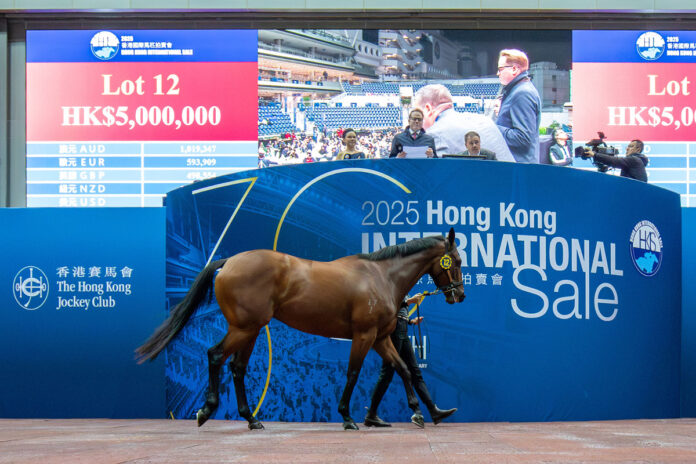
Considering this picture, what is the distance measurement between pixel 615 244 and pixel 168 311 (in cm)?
512

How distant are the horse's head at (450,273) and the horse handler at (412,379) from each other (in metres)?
0.43

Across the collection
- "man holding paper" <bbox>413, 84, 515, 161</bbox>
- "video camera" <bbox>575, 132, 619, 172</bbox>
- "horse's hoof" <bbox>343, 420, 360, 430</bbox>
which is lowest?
"horse's hoof" <bbox>343, 420, 360, 430</bbox>

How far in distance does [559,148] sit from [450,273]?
8.87m

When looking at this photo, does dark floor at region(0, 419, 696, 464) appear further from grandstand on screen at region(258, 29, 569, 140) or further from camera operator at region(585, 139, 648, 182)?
grandstand on screen at region(258, 29, 569, 140)

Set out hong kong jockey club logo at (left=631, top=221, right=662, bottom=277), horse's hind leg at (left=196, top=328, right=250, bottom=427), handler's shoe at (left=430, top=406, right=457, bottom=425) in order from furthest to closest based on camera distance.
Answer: hong kong jockey club logo at (left=631, top=221, right=662, bottom=277) < handler's shoe at (left=430, top=406, right=457, bottom=425) < horse's hind leg at (left=196, top=328, right=250, bottom=427)

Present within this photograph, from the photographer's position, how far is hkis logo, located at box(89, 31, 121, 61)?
17.0 metres

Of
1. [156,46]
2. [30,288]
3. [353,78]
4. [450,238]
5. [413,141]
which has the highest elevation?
[156,46]

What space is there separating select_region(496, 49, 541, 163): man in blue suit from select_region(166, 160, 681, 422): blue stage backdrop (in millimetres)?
6929

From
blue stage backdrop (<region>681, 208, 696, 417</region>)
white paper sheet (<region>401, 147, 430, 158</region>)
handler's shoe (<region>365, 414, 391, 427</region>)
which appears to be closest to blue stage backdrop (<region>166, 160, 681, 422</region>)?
handler's shoe (<region>365, 414, 391, 427</region>)

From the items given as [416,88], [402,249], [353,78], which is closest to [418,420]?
[402,249]

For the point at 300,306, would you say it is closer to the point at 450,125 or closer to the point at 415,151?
the point at 415,151

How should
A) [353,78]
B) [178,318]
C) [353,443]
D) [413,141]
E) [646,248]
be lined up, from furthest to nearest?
1. [353,78]
2. [413,141]
3. [646,248]
4. [178,318]
5. [353,443]

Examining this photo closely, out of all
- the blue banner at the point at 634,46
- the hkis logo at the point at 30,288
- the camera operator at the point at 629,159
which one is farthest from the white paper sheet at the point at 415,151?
the hkis logo at the point at 30,288

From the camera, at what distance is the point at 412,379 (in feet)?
28.5
